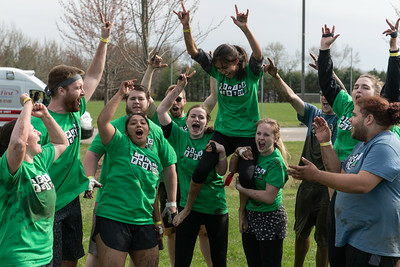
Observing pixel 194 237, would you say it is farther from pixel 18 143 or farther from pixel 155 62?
pixel 18 143

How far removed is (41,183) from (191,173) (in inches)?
85.6

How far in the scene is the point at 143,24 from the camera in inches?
437

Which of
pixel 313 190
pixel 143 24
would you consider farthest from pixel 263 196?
pixel 143 24

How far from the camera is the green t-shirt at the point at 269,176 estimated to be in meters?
5.00

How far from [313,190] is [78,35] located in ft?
37.7

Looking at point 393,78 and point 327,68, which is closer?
point 393,78

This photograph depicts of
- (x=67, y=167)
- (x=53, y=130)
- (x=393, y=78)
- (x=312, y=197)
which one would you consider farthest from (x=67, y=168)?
(x=393, y=78)

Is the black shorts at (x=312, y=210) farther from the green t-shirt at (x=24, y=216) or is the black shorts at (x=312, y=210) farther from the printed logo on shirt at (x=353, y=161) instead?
the green t-shirt at (x=24, y=216)

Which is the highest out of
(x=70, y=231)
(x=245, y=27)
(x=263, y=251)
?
(x=245, y=27)

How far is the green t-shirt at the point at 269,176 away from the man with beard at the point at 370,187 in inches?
45.5

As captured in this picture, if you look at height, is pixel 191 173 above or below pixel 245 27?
below

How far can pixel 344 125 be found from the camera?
486cm

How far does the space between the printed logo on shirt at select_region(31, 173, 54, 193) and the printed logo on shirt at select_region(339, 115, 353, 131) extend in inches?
114

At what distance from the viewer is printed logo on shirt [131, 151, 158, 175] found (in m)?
4.43
